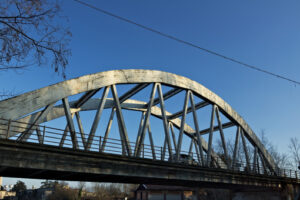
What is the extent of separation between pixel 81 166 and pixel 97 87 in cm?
569

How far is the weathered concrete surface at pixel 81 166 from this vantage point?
12906 millimetres

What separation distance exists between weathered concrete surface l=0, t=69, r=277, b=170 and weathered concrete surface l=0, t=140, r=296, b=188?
2234mm

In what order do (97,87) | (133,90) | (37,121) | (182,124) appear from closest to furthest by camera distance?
1. (37,121)
2. (97,87)
3. (182,124)
4. (133,90)

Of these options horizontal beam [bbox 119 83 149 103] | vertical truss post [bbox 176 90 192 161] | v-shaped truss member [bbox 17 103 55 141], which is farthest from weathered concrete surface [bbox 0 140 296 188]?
horizontal beam [bbox 119 83 149 103]

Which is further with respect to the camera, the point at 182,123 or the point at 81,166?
the point at 182,123

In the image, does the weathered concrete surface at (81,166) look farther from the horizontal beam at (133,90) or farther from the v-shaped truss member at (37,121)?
the horizontal beam at (133,90)

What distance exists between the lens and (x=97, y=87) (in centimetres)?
1877

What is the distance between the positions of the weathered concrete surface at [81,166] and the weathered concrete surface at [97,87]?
2234 mm

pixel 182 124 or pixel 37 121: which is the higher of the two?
pixel 182 124

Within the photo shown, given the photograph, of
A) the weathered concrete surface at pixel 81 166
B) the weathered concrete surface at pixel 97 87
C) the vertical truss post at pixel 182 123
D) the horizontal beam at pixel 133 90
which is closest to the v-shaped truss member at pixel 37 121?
the weathered concrete surface at pixel 97 87

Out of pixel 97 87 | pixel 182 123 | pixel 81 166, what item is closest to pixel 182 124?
pixel 182 123

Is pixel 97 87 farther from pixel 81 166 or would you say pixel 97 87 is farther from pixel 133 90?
pixel 81 166

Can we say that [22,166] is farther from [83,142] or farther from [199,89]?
[199,89]

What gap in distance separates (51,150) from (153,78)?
37.2ft
